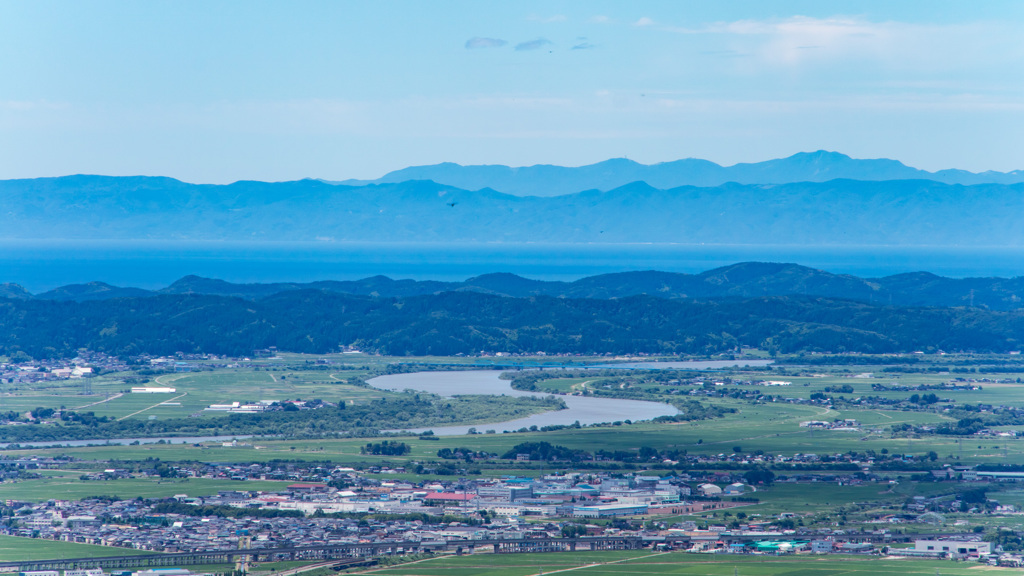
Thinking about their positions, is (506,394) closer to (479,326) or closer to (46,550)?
(479,326)

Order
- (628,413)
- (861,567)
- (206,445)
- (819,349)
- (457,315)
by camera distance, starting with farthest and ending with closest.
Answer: (457,315)
(819,349)
(628,413)
(206,445)
(861,567)

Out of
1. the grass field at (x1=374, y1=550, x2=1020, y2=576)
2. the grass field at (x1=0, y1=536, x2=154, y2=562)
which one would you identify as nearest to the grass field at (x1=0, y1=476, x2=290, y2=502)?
the grass field at (x1=0, y1=536, x2=154, y2=562)

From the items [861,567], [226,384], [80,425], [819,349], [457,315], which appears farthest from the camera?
[457,315]

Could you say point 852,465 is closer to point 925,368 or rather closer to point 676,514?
point 676,514

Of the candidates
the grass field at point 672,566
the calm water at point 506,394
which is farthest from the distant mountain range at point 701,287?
the grass field at point 672,566

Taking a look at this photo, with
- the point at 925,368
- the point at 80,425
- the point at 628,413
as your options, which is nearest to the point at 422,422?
the point at 628,413

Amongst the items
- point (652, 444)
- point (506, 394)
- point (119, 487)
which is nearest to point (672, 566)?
point (119, 487)
